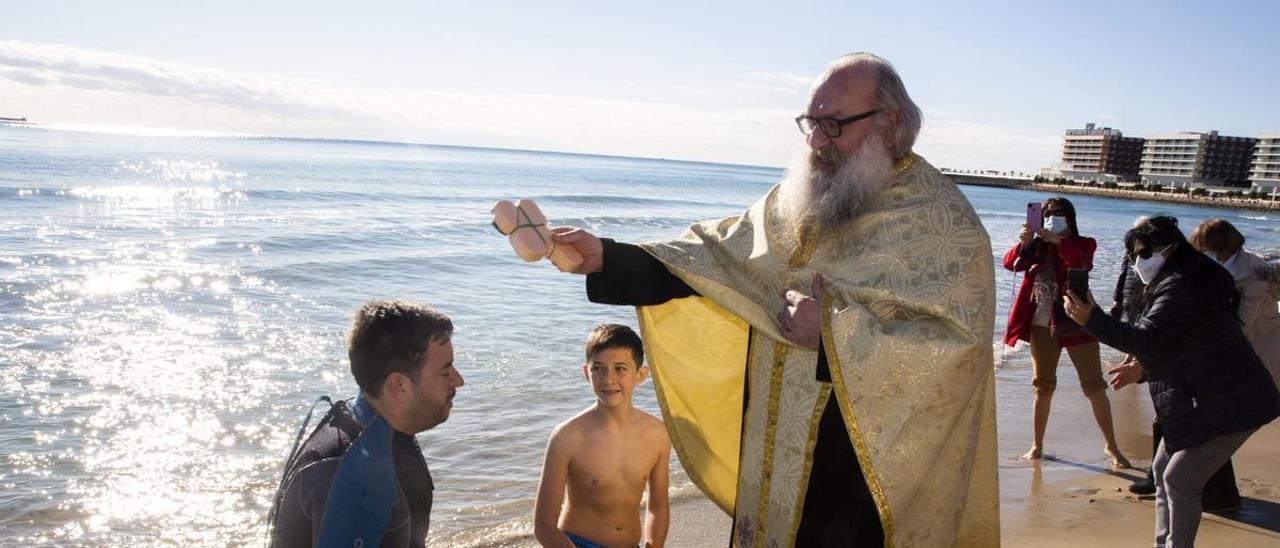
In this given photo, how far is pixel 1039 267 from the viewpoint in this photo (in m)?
6.38

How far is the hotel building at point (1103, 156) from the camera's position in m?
154

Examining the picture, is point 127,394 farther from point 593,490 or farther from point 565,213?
point 565,213

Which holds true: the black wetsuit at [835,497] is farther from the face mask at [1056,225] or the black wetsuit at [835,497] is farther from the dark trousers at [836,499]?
the face mask at [1056,225]

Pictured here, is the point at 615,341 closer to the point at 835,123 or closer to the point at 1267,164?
the point at 835,123

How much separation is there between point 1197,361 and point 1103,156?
169m

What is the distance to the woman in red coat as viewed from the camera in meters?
6.21

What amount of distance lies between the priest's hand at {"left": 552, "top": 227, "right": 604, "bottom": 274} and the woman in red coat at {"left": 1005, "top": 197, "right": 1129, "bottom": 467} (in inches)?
160

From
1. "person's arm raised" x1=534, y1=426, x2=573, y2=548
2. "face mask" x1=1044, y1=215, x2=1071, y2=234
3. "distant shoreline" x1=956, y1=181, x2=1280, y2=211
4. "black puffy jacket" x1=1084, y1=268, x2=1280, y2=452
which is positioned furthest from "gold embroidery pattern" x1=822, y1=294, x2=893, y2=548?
"distant shoreline" x1=956, y1=181, x2=1280, y2=211

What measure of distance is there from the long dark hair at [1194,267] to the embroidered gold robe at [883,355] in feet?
5.78

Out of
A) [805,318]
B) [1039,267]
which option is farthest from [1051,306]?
[805,318]

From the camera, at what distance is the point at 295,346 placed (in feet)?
35.4

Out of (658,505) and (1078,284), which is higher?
(1078,284)

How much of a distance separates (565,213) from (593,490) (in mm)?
34809

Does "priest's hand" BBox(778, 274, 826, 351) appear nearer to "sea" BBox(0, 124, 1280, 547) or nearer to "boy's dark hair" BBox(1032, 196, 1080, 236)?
"sea" BBox(0, 124, 1280, 547)
